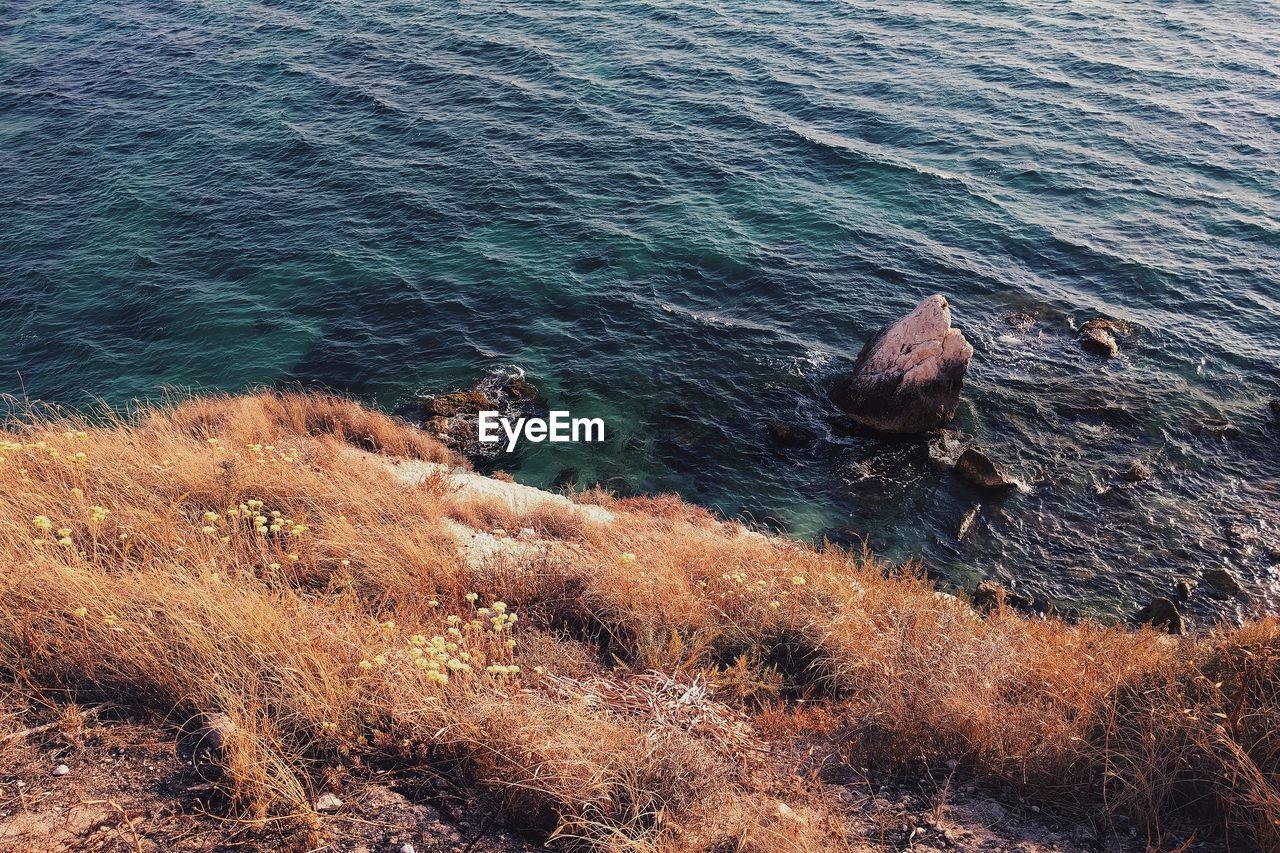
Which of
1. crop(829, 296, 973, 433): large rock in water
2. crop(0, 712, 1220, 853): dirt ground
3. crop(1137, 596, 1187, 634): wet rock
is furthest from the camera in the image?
crop(829, 296, 973, 433): large rock in water

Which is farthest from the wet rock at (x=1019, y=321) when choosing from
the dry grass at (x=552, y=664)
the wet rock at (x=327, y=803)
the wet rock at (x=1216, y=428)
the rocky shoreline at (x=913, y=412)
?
the wet rock at (x=327, y=803)

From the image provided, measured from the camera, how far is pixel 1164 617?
12992 mm

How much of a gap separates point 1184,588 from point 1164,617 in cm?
108

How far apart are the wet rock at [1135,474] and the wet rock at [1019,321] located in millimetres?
5052

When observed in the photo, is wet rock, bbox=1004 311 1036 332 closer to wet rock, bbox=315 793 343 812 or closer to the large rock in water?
the large rock in water


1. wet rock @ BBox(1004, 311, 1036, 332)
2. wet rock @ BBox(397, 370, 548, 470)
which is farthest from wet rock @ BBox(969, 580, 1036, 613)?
wet rock @ BBox(397, 370, 548, 470)

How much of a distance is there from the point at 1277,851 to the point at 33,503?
11245mm

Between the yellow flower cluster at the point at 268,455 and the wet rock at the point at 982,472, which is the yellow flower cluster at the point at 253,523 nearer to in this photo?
the yellow flower cluster at the point at 268,455

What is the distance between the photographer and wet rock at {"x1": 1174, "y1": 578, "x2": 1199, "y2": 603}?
13570 millimetres

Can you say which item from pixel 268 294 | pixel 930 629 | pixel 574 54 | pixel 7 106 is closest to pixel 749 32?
pixel 574 54

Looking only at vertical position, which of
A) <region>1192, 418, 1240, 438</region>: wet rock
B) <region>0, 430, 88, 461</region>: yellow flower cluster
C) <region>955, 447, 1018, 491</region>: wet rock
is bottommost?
<region>955, 447, 1018, 491</region>: wet rock

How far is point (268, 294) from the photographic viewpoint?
831 inches

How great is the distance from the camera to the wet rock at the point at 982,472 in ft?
51.7

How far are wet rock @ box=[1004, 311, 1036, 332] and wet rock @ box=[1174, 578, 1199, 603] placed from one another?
7.93m
